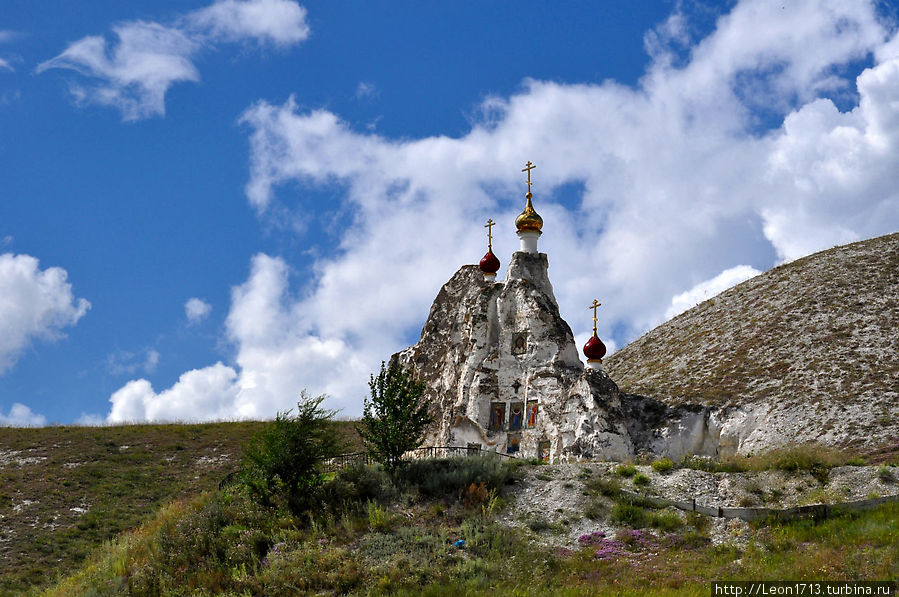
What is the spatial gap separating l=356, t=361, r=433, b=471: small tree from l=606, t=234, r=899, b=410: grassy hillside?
12.9m

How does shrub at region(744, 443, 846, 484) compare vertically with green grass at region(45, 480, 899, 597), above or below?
above

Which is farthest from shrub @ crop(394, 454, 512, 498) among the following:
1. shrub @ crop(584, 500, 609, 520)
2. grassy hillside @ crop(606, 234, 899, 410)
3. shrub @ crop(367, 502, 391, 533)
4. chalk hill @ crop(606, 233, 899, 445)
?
grassy hillside @ crop(606, 234, 899, 410)

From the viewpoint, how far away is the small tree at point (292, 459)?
26.3 m

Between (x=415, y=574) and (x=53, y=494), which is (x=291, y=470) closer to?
(x=415, y=574)

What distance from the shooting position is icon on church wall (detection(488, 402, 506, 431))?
33.1 metres

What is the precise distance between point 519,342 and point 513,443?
12.6 ft

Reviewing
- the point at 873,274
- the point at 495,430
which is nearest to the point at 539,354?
the point at 495,430

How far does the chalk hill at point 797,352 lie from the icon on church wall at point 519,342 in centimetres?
682

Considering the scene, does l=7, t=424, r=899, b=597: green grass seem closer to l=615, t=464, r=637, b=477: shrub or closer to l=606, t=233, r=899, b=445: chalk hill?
l=615, t=464, r=637, b=477: shrub

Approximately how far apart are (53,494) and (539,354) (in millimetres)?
23968

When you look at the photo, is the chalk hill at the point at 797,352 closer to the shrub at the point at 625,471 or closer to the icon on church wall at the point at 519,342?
the icon on church wall at the point at 519,342

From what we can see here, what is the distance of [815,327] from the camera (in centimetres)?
3919

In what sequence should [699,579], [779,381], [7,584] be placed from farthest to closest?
1. [779,381]
2. [7,584]
3. [699,579]

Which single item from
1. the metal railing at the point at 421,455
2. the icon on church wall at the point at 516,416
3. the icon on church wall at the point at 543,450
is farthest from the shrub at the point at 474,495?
the icon on church wall at the point at 516,416
